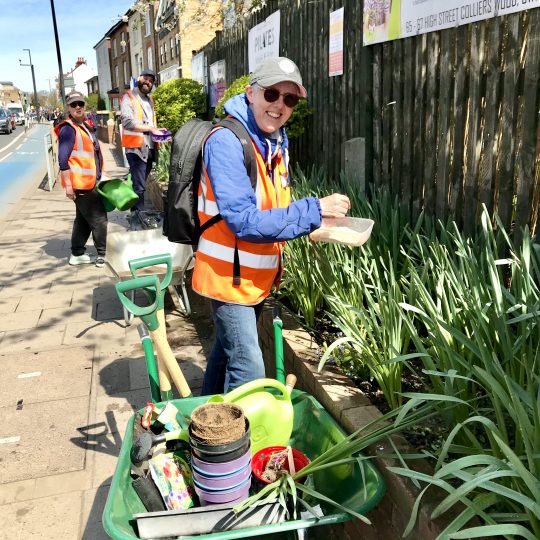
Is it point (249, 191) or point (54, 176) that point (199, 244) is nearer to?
point (249, 191)

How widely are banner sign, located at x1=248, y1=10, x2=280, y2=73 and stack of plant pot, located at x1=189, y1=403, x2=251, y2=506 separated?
5913 mm

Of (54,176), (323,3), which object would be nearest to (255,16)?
(323,3)

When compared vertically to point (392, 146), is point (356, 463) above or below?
below

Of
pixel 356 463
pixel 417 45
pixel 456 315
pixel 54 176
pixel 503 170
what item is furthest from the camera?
pixel 54 176

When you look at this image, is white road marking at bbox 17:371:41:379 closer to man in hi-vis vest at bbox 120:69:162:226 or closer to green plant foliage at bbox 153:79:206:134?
man in hi-vis vest at bbox 120:69:162:226

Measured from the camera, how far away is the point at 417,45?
4.05 meters

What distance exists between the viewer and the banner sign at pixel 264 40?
705 centimetres

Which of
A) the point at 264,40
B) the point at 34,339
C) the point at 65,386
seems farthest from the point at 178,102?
the point at 65,386

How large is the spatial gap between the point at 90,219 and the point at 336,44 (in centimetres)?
344

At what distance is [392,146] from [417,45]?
31.1 inches

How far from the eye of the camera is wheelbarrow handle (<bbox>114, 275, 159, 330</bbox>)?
8.20 ft

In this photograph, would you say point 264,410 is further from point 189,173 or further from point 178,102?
point 178,102

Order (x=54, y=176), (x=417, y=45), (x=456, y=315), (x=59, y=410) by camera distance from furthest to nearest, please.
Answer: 1. (x=54, y=176)
2. (x=417, y=45)
3. (x=59, y=410)
4. (x=456, y=315)

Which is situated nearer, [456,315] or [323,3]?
[456,315]
